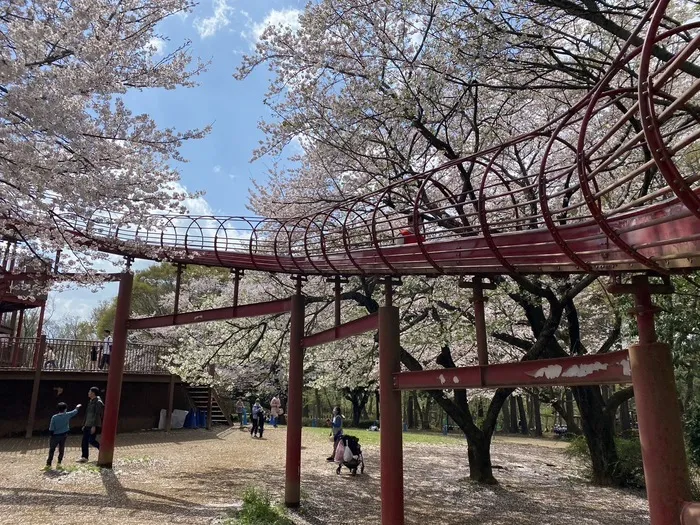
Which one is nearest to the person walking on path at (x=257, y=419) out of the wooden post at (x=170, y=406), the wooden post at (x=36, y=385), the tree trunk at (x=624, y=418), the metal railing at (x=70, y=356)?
the wooden post at (x=170, y=406)

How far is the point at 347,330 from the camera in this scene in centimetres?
757

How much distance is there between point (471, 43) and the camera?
6.43 meters

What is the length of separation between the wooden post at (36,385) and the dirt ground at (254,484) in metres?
0.77

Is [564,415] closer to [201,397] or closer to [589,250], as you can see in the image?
[589,250]

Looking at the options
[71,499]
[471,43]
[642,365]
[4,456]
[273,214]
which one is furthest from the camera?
[273,214]

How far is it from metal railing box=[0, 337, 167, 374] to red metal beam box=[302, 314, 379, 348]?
11.6 m

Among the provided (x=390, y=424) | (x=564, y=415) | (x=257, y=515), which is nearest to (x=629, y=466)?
(x=564, y=415)

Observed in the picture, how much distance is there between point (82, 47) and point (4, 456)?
11.0 meters

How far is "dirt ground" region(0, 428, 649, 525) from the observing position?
750 centimetres

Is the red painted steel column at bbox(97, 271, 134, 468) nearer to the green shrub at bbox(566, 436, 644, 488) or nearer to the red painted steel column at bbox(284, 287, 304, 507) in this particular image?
the red painted steel column at bbox(284, 287, 304, 507)

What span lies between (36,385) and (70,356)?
1.69m

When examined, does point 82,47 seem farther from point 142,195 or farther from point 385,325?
point 385,325

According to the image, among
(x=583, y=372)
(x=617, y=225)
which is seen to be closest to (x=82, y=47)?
(x=617, y=225)

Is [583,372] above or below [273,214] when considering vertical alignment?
below
